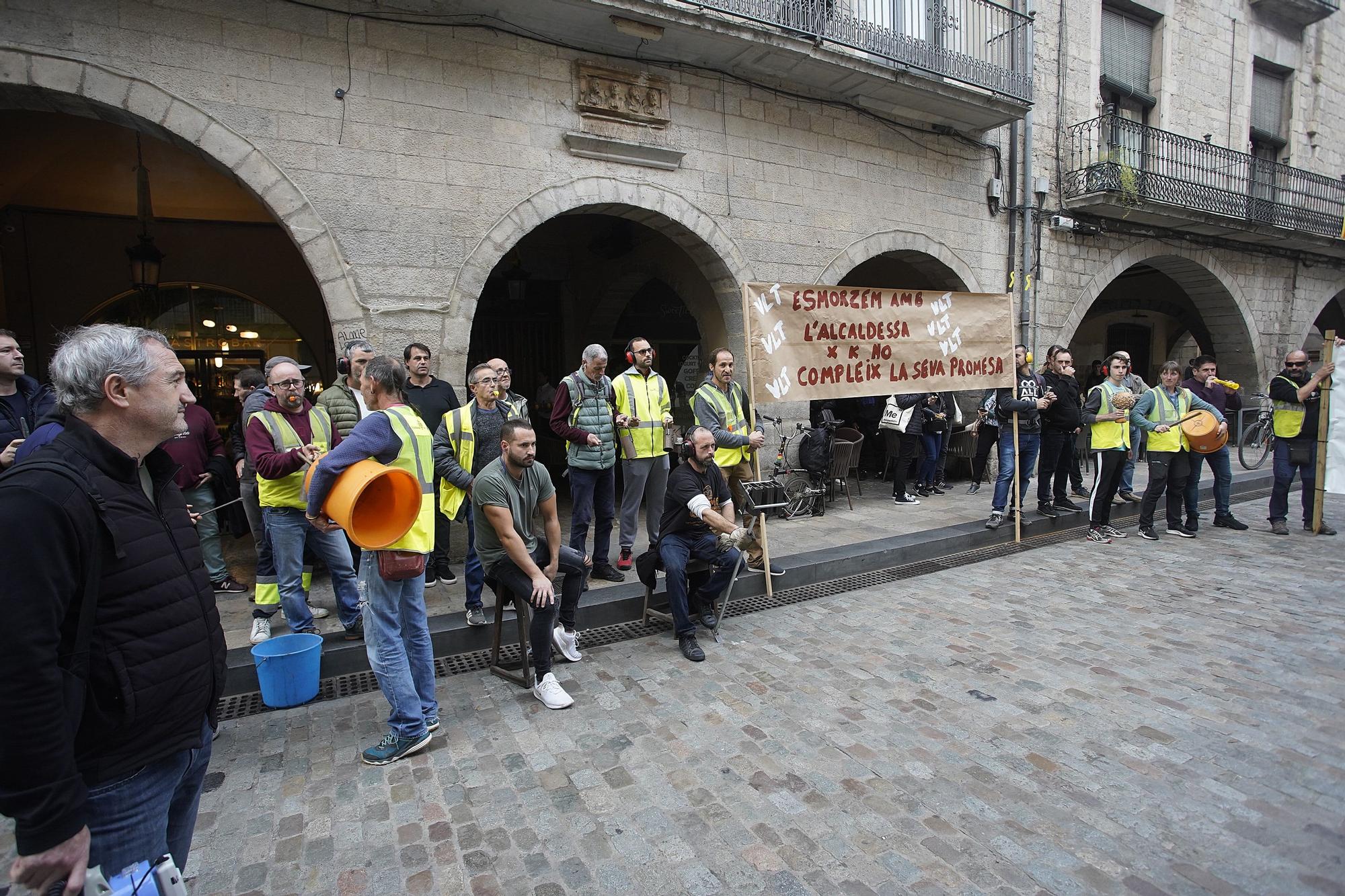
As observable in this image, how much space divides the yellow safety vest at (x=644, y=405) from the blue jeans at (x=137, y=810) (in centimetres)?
444

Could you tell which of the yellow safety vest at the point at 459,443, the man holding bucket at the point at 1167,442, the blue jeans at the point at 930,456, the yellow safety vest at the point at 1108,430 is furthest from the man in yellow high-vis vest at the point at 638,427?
the man holding bucket at the point at 1167,442

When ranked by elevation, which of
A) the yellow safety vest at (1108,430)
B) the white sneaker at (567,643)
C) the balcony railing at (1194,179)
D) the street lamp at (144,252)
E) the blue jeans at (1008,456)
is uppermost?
the balcony railing at (1194,179)

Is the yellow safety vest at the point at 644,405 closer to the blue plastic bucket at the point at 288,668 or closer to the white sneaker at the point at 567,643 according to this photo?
the white sneaker at the point at 567,643

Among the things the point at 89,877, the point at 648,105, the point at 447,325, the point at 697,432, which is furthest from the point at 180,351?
Answer: the point at 89,877

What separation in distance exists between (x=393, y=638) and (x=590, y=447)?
8.75 feet

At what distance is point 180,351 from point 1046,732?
11.1 meters

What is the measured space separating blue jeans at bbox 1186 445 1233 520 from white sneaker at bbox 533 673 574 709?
23.9ft

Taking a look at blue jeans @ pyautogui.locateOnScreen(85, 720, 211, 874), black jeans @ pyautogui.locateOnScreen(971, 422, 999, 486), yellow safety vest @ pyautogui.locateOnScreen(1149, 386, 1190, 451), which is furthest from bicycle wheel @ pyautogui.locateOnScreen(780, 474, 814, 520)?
blue jeans @ pyautogui.locateOnScreen(85, 720, 211, 874)

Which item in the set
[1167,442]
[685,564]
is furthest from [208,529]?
[1167,442]

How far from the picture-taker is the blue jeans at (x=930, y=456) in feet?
32.3

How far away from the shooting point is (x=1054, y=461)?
8117 millimetres

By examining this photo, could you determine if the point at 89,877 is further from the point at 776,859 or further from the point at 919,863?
the point at 919,863

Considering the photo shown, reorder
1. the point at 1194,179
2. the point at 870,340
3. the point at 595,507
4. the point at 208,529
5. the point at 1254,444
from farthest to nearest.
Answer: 1. the point at 1254,444
2. the point at 1194,179
3. the point at 870,340
4. the point at 595,507
5. the point at 208,529

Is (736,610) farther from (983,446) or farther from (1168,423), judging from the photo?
(983,446)
